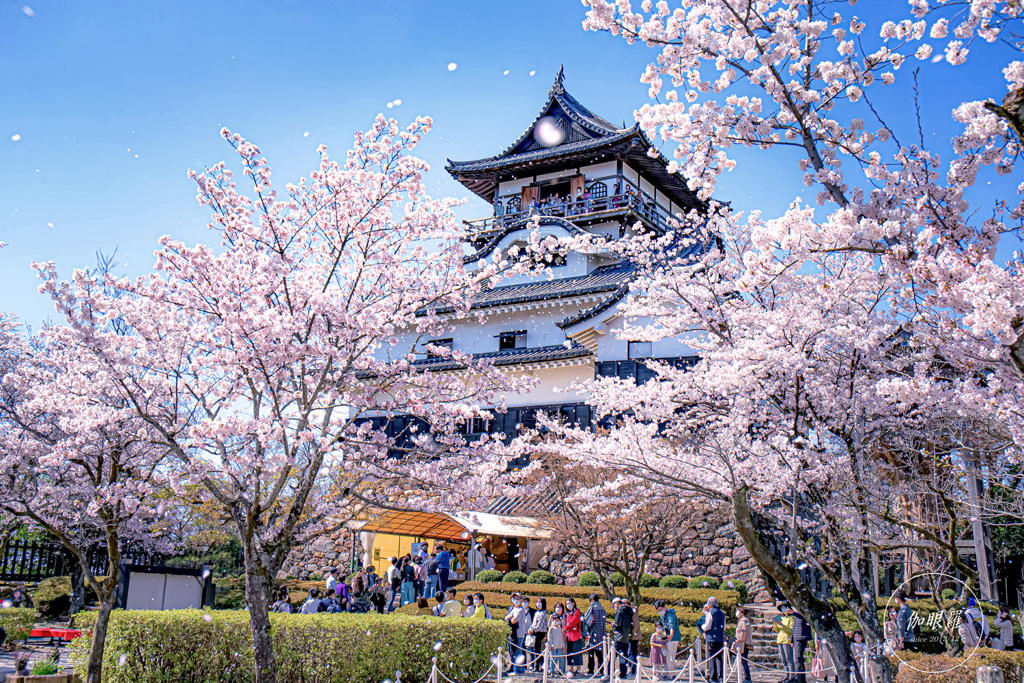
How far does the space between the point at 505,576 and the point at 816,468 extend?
13858 mm

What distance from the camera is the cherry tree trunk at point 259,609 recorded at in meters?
7.64

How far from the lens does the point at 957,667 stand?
10.4 meters

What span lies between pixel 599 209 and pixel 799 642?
22135mm

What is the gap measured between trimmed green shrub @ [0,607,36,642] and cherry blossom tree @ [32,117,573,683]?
10.1m

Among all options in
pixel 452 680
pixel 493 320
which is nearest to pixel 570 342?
pixel 493 320

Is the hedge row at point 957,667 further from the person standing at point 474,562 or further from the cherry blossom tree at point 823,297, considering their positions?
the person standing at point 474,562

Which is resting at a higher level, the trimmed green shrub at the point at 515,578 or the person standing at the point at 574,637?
the trimmed green shrub at the point at 515,578

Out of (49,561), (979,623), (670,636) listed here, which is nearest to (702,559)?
(670,636)

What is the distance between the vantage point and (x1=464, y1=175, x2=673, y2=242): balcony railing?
30.9 m

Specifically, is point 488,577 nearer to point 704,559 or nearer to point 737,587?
point 704,559

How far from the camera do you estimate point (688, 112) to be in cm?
690

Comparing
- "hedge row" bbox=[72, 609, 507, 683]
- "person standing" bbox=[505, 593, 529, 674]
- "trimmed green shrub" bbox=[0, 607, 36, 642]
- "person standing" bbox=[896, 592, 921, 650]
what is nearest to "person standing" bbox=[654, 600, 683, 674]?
"person standing" bbox=[505, 593, 529, 674]

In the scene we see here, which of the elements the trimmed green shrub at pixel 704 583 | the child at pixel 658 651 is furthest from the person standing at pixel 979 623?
the trimmed green shrub at pixel 704 583

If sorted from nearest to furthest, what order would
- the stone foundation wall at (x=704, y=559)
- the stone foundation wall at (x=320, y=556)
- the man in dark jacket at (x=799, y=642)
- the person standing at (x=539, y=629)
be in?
the man in dark jacket at (x=799, y=642)
the person standing at (x=539, y=629)
the stone foundation wall at (x=704, y=559)
the stone foundation wall at (x=320, y=556)
